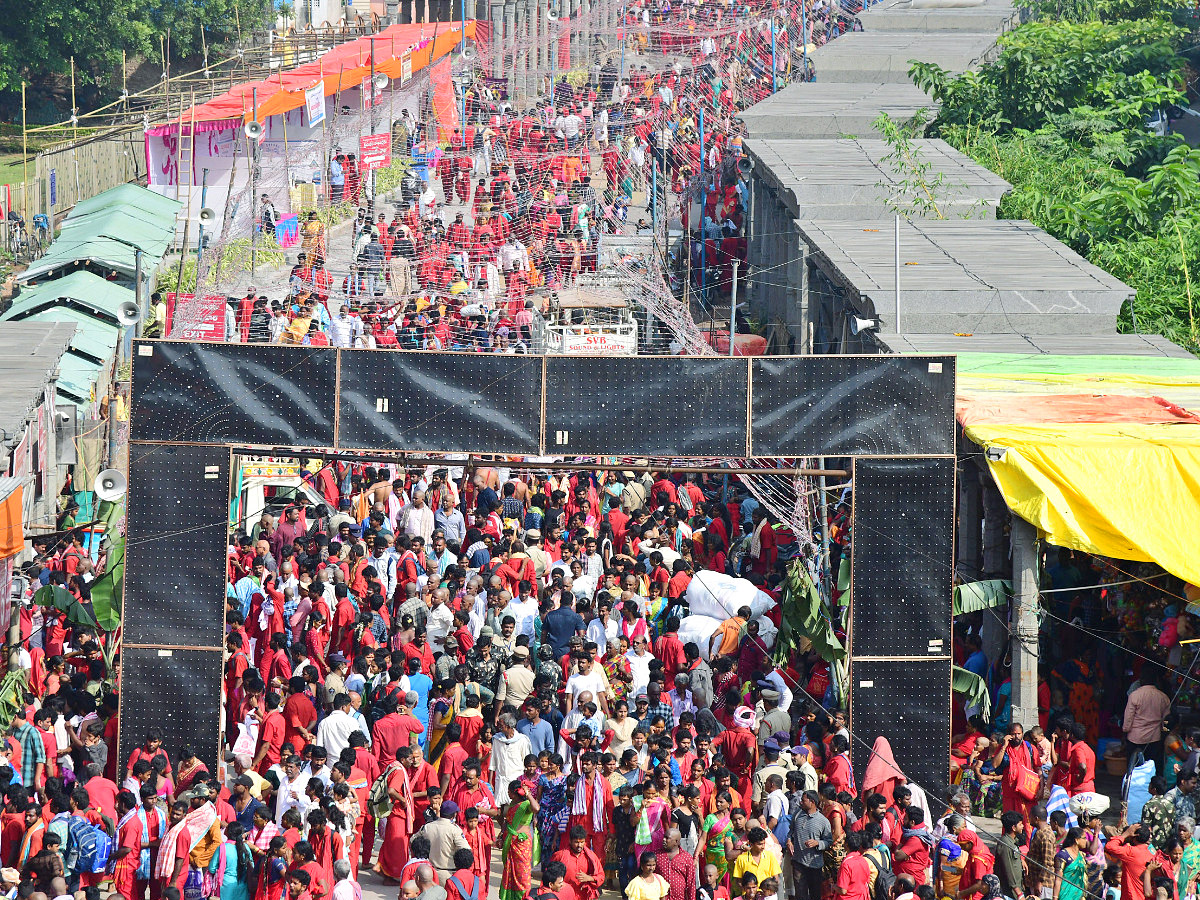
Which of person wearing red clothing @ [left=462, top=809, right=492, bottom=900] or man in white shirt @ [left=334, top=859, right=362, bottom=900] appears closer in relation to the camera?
man in white shirt @ [left=334, top=859, right=362, bottom=900]

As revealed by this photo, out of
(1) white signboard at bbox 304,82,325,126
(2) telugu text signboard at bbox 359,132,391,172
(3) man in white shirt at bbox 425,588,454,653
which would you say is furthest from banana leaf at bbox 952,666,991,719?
(1) white signboard at bbox 304,82,325,126

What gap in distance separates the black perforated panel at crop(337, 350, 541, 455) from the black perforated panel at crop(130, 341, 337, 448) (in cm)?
20

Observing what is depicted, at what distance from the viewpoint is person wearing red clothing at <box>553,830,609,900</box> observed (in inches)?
448

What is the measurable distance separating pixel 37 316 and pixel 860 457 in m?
15.4

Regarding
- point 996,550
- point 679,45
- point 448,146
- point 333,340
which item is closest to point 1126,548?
point 996,550

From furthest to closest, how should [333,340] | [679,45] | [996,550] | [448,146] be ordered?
1. [679,45]
2. [448,146]
3. [333,340]
4. [996,550]

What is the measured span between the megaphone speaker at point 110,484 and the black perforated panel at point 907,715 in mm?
6418

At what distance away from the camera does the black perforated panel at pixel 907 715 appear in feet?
42.6

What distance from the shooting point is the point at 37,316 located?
24.9 meters

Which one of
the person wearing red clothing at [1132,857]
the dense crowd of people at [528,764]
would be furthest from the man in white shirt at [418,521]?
the person wearing red clothing at [1132,857]

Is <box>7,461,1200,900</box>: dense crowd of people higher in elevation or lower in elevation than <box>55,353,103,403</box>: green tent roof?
lower

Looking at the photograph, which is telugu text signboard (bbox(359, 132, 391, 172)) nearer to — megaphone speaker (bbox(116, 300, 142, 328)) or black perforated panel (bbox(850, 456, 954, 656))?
megaphone speaker (bbox(116, 300, 142, 328))

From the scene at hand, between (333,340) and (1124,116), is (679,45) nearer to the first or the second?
(1124,116)

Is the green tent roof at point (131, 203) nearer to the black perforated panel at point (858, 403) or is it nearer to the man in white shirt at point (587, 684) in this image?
the man in white shirt at point (587, 684)
